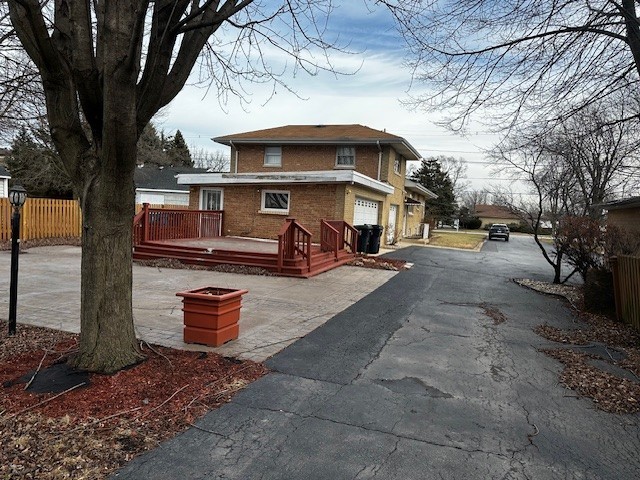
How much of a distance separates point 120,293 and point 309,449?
2433mm

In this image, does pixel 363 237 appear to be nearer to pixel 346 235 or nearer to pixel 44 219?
pixel 346 235

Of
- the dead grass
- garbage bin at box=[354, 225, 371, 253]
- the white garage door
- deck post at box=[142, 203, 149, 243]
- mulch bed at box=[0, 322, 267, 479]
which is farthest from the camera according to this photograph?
the dead grass

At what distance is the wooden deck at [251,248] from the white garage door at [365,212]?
2090 millimetres

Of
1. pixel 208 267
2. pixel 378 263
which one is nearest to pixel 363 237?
pixel 378 263

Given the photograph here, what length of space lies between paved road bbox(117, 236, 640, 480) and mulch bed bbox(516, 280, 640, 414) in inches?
8.6

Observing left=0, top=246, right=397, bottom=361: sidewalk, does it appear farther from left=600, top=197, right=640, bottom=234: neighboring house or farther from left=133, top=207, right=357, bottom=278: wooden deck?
left=600, top=197, right=640, bottom=234: neighboring house

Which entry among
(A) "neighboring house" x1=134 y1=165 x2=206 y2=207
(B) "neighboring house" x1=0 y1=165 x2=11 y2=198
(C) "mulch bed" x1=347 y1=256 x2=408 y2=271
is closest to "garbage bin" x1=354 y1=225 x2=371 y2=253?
(C) "mulch bed" x1=347 y1=256 x2=408 y2=271

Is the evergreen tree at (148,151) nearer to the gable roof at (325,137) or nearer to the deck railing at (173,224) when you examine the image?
the gable roof at (325,137)

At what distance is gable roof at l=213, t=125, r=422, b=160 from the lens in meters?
22.7

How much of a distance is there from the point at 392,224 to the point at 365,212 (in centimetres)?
554

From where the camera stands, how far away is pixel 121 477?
2.82 metres

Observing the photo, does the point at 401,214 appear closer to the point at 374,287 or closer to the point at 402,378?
the point at 374,287

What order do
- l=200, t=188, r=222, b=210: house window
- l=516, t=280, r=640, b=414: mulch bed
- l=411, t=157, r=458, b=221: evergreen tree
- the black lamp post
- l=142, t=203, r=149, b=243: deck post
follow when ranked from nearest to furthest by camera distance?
l=516, t=280, r=640, b=414: mulch bed → the black lamp post → l=142, t=203, r=149, b=243: deck post → l=200, t=188, r=222, b=210: house window → l=411, t=157, r=458, b=221: evergreen tree

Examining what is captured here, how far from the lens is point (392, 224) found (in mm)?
25531
